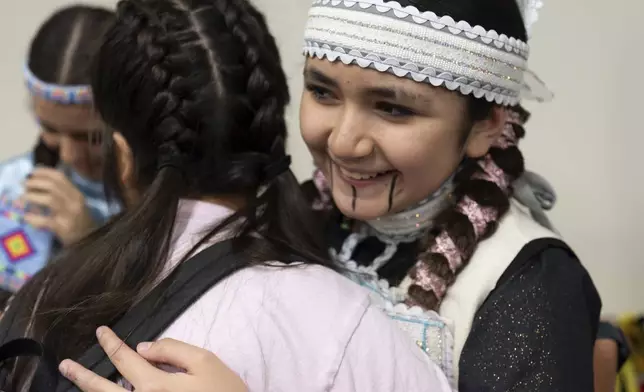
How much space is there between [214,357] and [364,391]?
0.46ft

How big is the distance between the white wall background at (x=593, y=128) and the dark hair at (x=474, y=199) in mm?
601

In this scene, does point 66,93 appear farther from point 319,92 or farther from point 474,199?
point 474,199

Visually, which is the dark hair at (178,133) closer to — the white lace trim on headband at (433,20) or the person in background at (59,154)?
the white lace trim on headband at (433,20)

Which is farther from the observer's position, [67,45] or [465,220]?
[67,45]

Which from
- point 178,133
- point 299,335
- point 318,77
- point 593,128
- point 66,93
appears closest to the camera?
point 299,335

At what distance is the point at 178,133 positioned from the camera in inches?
29.7

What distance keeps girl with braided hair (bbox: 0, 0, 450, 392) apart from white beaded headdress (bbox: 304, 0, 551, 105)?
91mm

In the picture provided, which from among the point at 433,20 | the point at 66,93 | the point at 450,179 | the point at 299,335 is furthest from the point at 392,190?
the point at 66,93

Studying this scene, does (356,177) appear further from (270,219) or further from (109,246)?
(109,246)

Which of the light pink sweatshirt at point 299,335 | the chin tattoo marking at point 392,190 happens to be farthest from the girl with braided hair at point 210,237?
the chin tattoo marking at point 392,190

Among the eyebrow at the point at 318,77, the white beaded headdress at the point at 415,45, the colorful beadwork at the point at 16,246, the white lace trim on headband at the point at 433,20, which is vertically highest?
the white lace trim on headband at the point at 433,20

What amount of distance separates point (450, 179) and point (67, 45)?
73 centimetres

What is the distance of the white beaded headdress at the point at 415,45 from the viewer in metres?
0.83

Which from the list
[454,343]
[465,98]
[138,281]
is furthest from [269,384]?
→ [465,98]
